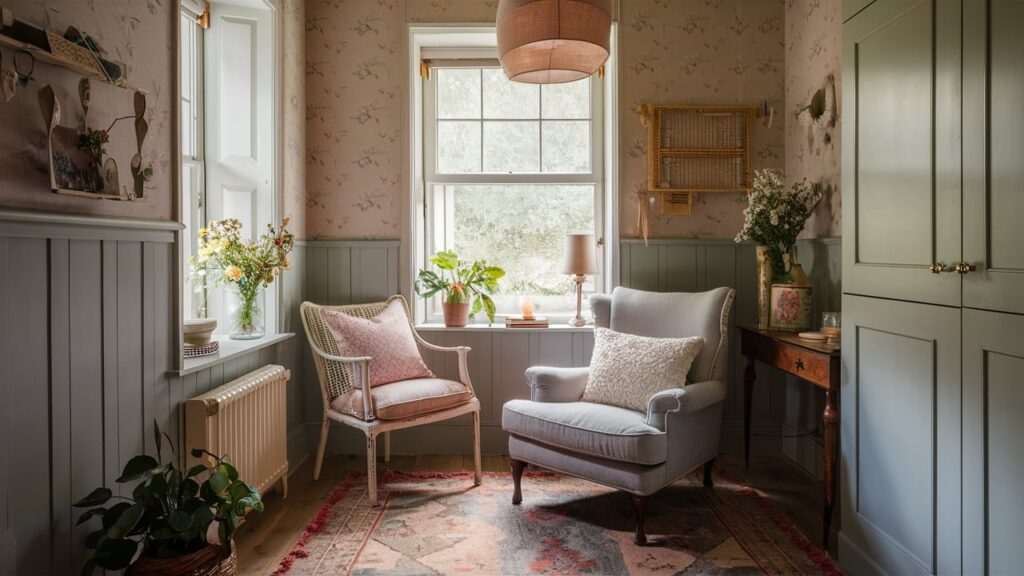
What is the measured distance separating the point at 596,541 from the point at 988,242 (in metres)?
1.71

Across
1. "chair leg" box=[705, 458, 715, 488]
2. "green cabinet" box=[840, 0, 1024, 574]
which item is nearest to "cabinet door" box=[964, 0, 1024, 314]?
"green cabinet" box=[840, 0, 1024, 574]

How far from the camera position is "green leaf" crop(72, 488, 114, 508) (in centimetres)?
168

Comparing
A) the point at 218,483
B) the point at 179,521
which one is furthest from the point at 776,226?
the point at 179,521

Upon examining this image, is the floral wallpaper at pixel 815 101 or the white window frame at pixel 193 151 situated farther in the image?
the floral wallpaper at pixel 815 101

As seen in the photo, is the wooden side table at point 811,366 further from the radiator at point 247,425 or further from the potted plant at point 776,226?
the radiator at point 247,425

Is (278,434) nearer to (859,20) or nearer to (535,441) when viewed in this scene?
(535,441)

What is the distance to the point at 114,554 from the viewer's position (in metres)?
1.70

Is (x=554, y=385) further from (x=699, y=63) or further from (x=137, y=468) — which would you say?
(x=699, y=63)

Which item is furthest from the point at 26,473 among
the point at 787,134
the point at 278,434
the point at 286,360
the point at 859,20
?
the point at 787,134

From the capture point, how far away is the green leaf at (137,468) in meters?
1.79

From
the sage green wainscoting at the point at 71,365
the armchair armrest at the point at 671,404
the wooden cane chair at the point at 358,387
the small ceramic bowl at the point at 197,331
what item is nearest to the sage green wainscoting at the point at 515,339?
the wooden cane chair at the point at 358,387

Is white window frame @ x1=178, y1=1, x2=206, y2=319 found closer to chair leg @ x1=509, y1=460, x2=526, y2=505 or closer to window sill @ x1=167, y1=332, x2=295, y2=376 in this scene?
window sill @ x1=167, y1=332, x2=295, y2=376

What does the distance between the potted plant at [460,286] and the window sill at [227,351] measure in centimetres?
85

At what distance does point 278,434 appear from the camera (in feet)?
9.54
